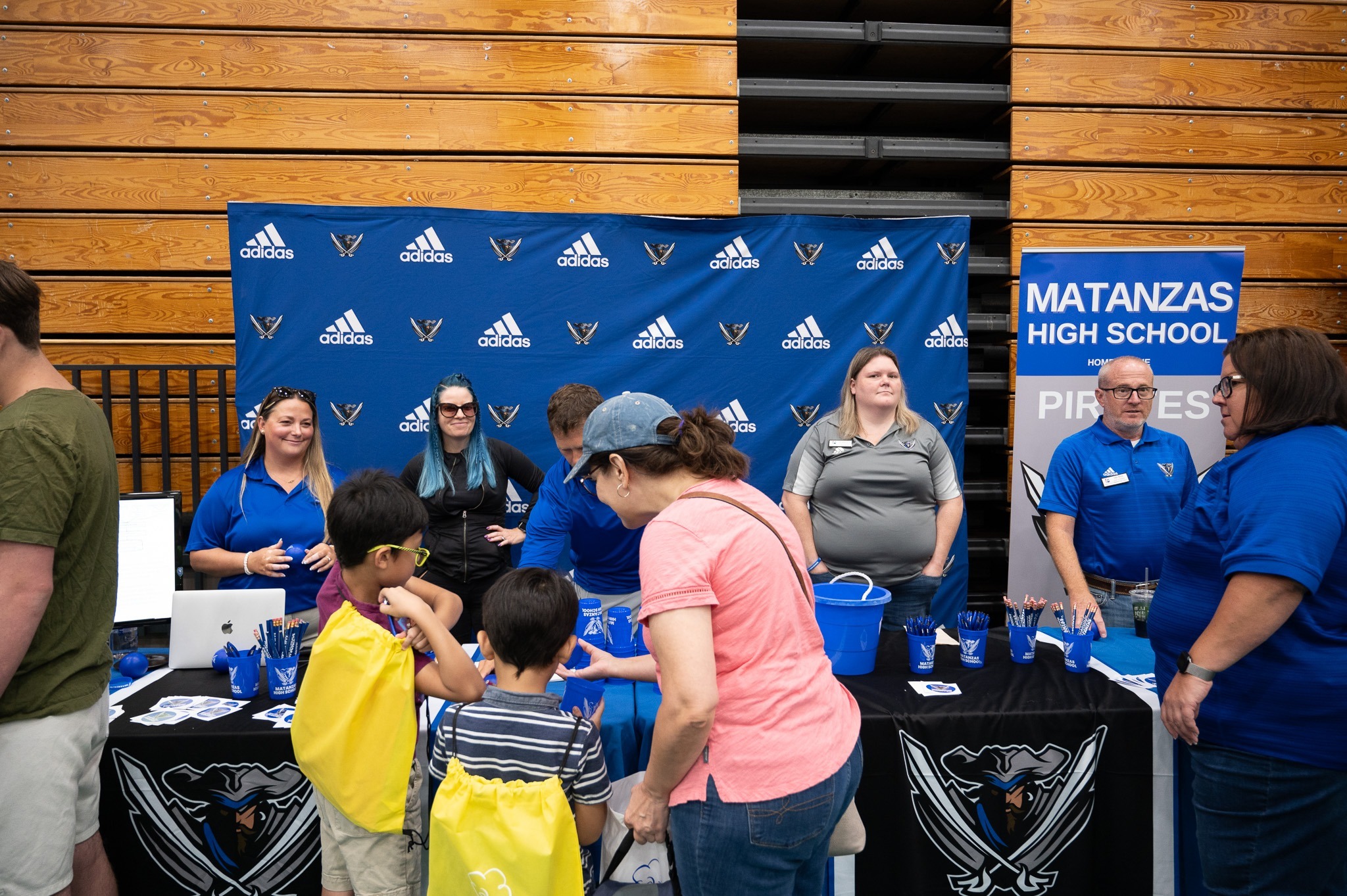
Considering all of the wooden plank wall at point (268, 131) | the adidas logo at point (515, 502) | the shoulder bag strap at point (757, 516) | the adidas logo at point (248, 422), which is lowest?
the adidas logo at point (515, 502)

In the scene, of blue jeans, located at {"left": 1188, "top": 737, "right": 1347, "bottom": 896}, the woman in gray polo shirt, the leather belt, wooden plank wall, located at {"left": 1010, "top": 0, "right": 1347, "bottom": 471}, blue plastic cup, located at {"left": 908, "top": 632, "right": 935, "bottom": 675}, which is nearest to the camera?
blue jeans, located at {"left": 1188, "top": 737, "right": 1347, "bottom": 896}

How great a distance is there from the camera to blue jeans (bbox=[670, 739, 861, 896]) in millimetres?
1276

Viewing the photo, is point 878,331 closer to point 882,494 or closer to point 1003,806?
point 882,494

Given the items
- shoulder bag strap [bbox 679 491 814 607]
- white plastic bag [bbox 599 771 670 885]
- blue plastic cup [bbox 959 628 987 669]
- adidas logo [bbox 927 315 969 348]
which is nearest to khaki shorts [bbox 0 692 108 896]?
white plastic bag [bbox 599 771 670 885]

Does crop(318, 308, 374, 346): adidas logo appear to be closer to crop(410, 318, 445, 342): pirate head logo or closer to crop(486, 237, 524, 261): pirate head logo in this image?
crop(410, 318, 445, 342): pirate head logo

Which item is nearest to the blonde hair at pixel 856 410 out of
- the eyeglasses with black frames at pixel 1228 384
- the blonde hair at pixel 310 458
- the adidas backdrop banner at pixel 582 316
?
the adidas backdrop banner at pixel 582 316

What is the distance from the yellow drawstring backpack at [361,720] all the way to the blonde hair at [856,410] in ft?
6.61

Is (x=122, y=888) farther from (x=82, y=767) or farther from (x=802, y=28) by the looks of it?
(x=802, y=28)

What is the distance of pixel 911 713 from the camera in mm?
1964

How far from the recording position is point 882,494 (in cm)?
301

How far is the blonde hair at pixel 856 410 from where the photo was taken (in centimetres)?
305

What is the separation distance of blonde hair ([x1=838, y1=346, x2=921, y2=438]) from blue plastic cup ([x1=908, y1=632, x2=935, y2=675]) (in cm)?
106

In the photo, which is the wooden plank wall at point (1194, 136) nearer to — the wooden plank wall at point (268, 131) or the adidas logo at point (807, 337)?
the adidas logo at point (807, 337)

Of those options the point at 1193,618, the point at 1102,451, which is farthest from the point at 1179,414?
the point at 1193,618
